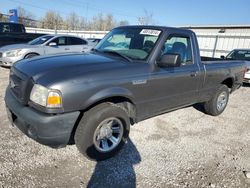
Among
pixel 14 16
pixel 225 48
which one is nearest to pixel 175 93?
pixel 225 48

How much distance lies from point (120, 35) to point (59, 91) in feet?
6.96

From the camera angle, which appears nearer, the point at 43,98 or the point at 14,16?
the point at 43,98

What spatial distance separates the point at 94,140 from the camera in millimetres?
3350

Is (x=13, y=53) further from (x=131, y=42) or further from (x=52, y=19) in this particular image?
(x=52, y=19)

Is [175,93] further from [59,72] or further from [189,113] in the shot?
[59,72]

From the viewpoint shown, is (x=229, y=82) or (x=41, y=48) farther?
(x=41, y=48)

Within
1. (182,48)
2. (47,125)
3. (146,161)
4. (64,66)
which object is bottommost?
(146,161)

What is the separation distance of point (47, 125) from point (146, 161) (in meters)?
Result: 1.56

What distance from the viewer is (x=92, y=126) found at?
3232mm

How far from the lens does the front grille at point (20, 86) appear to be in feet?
10.2

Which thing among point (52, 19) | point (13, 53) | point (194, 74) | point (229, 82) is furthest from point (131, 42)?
point (52, 19)

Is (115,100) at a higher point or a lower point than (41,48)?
lower

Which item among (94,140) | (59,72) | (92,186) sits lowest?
(92,186)

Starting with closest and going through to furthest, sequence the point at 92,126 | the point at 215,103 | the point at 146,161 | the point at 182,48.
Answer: the point at 92,126
the point at 146,161
the point at 182,48
the point at 215,103
